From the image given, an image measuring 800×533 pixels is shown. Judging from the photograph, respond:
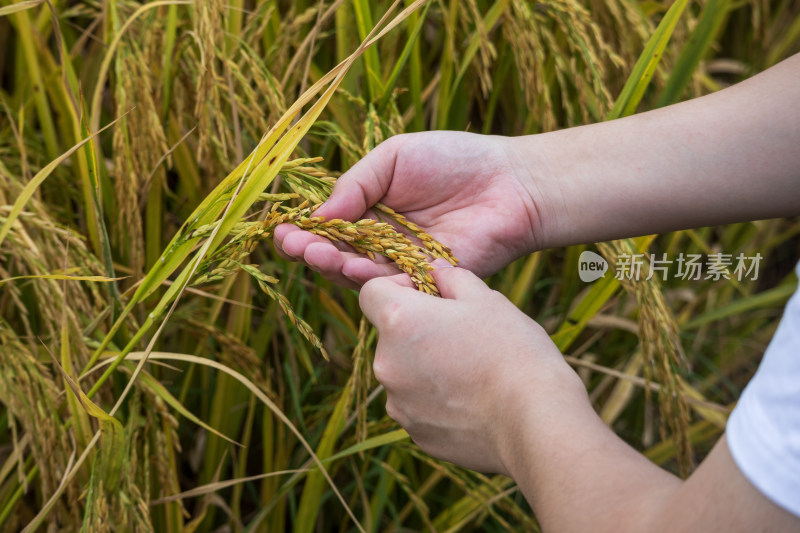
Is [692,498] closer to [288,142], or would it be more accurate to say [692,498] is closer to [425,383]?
[425,383]

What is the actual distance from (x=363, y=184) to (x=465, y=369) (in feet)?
1.12

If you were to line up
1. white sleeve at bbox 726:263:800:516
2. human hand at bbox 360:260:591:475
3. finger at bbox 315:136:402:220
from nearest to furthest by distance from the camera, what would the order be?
white sleeve at bbox 726:263:800:516 < human hand at bbox 360:260:591:475 < finger at bbox 315:136:402:220

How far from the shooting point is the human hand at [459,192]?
1.02 meters

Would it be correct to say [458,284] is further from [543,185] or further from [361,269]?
[543,185]

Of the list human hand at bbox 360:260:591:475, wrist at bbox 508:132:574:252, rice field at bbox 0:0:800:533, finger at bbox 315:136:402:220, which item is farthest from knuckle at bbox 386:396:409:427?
wrist at bbox 508:132:574:252

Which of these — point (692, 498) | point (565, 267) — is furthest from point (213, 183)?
point (692, 498)

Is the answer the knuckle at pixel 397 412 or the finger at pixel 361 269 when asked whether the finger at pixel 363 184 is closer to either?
the finger at pixel 361 269

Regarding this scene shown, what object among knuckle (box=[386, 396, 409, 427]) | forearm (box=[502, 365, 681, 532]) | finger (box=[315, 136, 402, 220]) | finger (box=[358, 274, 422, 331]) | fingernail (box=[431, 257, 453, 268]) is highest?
finger (box=[315, 136, 402, 220])

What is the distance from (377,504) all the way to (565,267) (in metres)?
0.66

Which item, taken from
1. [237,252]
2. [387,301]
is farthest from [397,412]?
[237,252]

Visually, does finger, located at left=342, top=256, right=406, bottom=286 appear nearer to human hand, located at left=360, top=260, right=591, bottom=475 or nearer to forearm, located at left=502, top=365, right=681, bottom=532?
human hand, located at left=360, top=260, right=591, bottom=475

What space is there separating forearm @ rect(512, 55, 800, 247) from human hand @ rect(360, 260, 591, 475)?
11.8 inches

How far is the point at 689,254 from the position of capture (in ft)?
5.95

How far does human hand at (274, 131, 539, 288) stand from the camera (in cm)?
102
